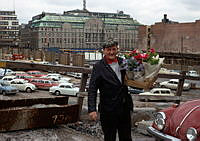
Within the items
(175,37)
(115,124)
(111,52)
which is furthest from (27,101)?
(175,37)

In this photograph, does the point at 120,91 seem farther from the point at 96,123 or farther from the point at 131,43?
the point at 131,43

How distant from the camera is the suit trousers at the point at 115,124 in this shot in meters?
3.67

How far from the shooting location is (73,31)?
394 ft

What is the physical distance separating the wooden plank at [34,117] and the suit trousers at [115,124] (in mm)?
1465

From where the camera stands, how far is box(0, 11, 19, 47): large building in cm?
12562

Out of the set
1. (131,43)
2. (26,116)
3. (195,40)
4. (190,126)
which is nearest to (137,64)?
(190,126)

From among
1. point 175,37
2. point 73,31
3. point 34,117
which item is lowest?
point 34,117

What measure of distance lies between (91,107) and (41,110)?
1.45 m

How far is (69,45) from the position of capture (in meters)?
121

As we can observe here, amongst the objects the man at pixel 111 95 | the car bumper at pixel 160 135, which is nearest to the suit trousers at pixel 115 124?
the man at pixel 111 95

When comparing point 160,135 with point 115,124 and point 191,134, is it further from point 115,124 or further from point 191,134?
point 115,124

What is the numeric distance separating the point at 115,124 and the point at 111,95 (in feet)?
1.28

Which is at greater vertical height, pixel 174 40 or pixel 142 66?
pixel 174 40

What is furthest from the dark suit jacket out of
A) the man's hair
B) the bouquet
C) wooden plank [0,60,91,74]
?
wooden plank [0,60,91,74]
